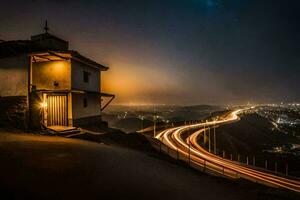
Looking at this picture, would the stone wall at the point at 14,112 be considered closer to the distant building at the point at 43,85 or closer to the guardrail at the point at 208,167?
the distant building at the point at 43,85

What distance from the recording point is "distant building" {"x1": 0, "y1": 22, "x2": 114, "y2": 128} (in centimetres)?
1908

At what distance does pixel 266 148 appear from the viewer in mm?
65938

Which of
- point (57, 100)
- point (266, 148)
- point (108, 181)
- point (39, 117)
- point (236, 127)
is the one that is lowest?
point (266, 148)

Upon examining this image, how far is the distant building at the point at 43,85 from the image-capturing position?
62.6 feet

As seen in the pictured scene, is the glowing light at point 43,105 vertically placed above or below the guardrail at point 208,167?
above

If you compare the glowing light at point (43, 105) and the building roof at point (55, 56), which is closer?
the building roof at point (55, 56)

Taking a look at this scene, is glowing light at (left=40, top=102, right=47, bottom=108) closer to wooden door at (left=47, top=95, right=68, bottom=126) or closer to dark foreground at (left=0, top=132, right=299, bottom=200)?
wooden door at (left=47, top=95, right=68, bottom=126)

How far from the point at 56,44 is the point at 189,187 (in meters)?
24.2

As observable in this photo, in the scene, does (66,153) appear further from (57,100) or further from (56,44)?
(56,44)

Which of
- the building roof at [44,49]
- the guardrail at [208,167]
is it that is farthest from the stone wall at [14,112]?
the guardrail at [208,167]

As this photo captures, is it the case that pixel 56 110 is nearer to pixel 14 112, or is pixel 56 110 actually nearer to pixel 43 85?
pixel 43 85

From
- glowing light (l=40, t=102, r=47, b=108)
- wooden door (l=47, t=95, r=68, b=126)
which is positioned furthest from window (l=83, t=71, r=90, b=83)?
glowing light (l=40, t=102, r=47, b=108)

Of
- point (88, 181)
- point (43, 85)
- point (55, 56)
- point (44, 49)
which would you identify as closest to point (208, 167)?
point (88, 181)

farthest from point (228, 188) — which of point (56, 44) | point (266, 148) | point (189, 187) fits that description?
point (266, 148)
